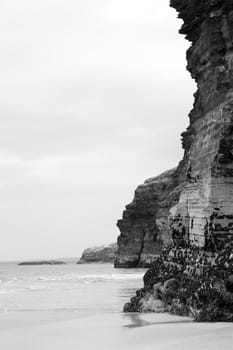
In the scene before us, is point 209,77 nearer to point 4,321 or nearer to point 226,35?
point 226,35

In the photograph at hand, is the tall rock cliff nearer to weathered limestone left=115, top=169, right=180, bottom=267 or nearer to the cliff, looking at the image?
the cliff

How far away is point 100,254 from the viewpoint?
16225 centimetres

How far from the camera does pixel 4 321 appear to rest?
64.1 ft

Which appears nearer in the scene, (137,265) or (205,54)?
(205,54)

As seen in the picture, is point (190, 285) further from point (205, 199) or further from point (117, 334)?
point (117, 334)

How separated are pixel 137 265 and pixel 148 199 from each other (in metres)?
11.5

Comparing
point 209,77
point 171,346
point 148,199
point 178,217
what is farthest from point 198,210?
point 148,199

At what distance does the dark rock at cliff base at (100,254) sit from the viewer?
15938cm

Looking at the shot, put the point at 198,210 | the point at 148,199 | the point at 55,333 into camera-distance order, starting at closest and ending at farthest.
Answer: the point at 55,333
the point at 198,210
the point at 148,199

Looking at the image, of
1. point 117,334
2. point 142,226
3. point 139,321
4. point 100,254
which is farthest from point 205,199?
point 100,254

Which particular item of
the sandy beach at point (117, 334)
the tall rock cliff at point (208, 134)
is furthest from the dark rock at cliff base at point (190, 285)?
the sandy beach at point (117, 334)

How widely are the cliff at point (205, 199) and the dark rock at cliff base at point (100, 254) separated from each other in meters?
137

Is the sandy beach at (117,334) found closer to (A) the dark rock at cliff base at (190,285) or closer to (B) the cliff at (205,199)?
(A) the dark rock at cliff base at (190,285)

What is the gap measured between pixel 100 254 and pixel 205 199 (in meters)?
146
